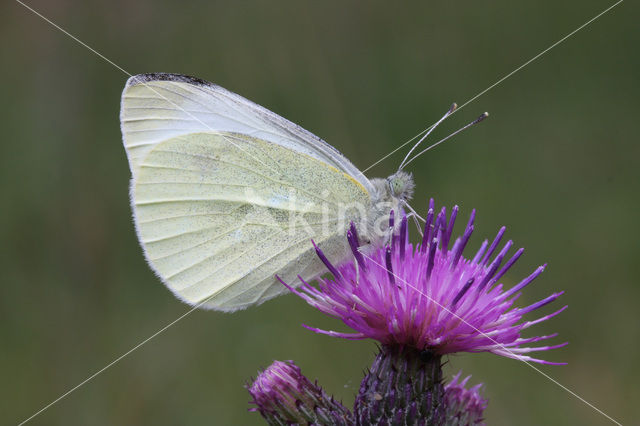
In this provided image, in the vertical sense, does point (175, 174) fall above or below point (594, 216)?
below

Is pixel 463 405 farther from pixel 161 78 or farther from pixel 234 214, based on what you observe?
pixel 161 78

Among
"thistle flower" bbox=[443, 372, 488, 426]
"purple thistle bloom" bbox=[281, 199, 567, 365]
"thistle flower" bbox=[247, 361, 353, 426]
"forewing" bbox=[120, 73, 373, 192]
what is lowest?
"thistle flower" bbox=[247, 361, 353, 426]

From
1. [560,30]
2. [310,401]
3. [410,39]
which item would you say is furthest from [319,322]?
[560,30]

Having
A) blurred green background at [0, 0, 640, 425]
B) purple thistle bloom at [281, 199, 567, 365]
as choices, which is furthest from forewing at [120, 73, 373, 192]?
blurred green background at [0, 0, 640, 425]

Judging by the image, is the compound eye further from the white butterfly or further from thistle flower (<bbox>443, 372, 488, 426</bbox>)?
thistle flower (<bbox>443, 372, 488, 426</bbox>)

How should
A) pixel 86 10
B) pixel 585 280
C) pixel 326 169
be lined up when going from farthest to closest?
pixel 86 10, pixel 585 280, pixel 326 169

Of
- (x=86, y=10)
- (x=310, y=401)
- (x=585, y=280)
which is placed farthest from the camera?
Answer: (x=86, y=10)

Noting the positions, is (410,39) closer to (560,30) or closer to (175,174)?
(560,30)
